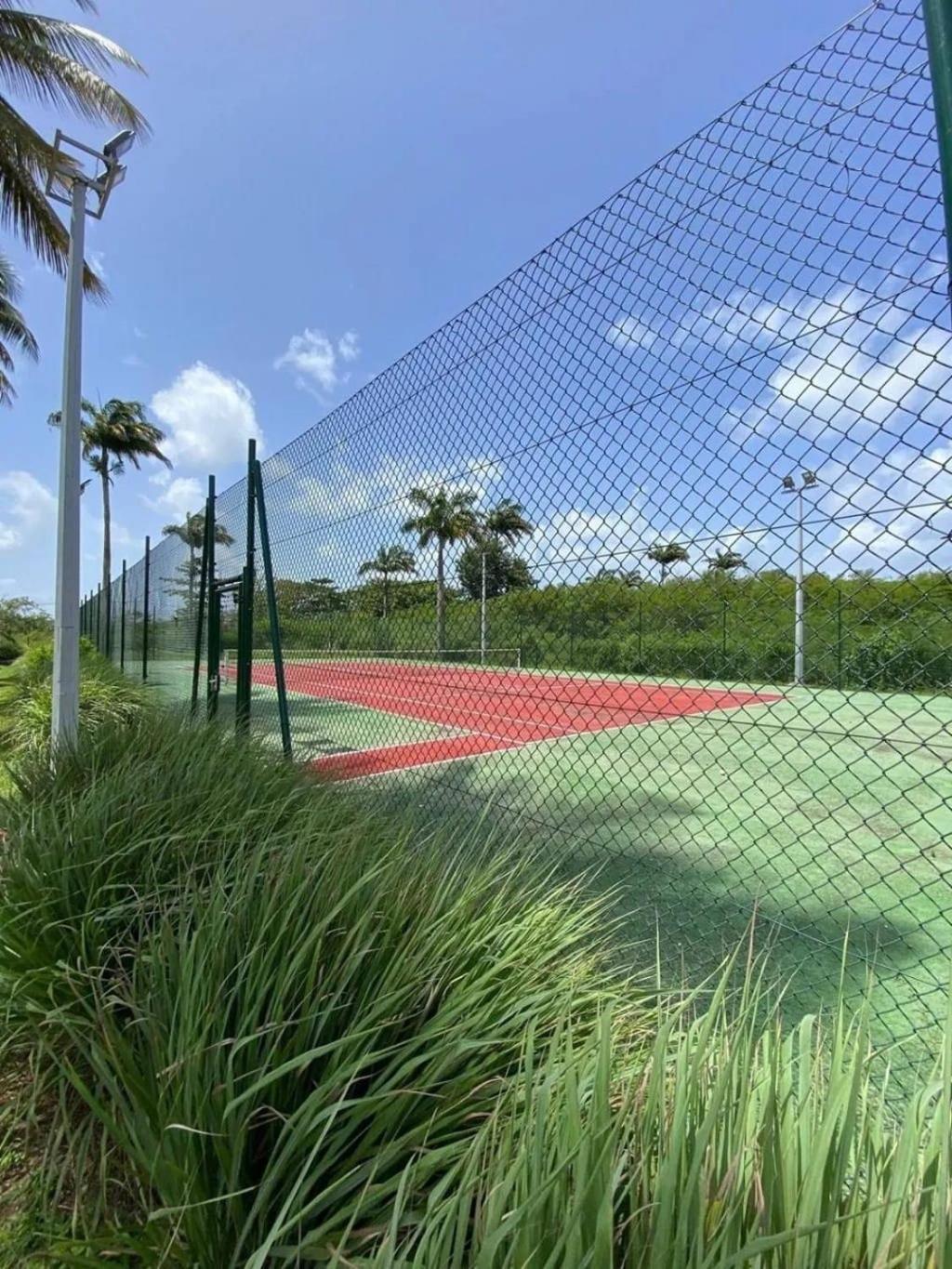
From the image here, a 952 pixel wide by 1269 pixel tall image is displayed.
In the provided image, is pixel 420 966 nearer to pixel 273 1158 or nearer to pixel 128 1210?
pixel 273 1158

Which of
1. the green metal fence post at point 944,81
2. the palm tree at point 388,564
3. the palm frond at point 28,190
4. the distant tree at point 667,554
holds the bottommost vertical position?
the distant tree at point 667,554

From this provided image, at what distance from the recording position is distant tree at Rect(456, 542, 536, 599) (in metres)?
3.07

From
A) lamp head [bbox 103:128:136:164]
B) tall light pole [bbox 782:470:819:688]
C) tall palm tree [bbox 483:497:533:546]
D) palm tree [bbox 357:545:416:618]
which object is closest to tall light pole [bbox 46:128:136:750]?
lamp head [bbox 103:128:136:164]

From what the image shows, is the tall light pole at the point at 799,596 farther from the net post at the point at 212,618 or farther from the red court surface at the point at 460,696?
the net post at the point at 212,618

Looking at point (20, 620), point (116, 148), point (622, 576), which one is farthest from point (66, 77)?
point (20, 620)

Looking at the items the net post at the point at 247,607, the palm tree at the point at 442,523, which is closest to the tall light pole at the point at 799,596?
the palm tree at the point at 442,523

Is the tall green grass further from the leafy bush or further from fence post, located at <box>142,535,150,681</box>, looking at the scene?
fence post, located at <box>142,535,150,681</box>

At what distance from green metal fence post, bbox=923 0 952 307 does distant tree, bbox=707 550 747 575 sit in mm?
1090

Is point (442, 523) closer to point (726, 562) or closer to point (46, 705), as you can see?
point (726, 562)

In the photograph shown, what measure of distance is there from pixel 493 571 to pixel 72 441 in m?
4.42

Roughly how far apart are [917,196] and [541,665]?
212cm

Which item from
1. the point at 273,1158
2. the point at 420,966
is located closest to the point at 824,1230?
the point at 273,1158

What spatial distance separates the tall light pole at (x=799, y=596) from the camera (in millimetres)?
1913

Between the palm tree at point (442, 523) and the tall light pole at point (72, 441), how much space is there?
10.8 ft
